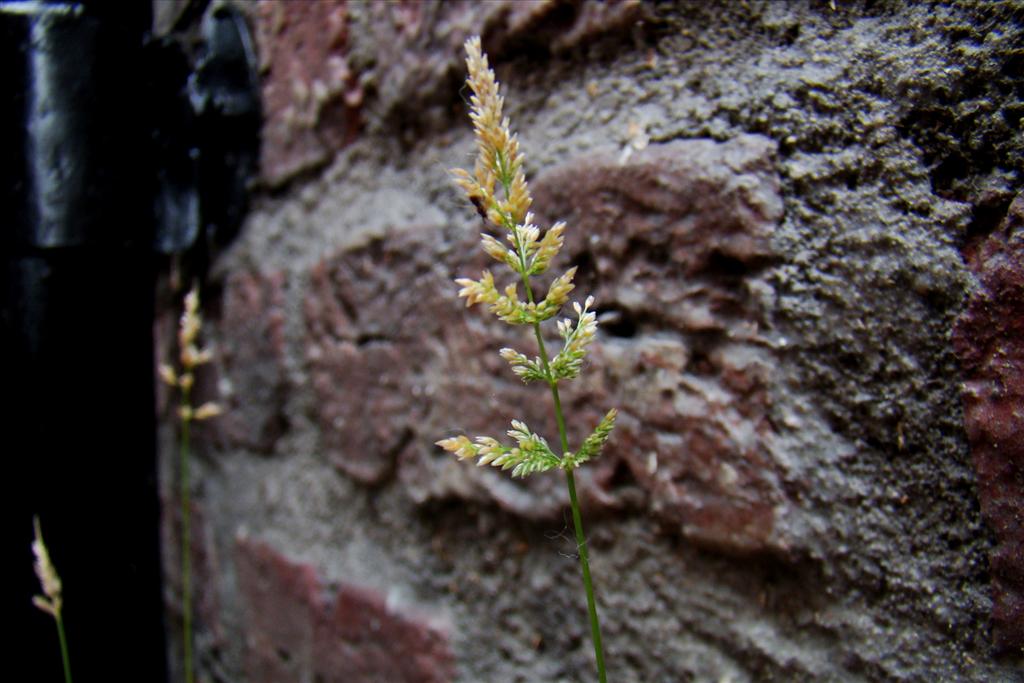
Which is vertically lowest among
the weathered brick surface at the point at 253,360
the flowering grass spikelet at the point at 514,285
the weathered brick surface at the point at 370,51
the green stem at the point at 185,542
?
the green stem at the point at 185,542

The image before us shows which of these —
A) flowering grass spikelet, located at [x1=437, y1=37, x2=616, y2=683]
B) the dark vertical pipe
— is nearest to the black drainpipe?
the dark vertical pipe

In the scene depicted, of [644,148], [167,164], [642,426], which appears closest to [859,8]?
[644,148]

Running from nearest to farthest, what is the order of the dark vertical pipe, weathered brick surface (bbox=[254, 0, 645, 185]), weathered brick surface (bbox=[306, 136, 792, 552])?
weathered brick surface (bbox=[306, 136, 792, 552]) < weathered brick surface (bbox=[254, 0, 645, 185]) < the dark vertical pipe

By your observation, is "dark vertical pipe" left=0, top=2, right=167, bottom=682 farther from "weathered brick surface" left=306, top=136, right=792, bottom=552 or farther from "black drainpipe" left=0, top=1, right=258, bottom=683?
"weathered brick surface" left=306, top=136, right=792, bottom=552

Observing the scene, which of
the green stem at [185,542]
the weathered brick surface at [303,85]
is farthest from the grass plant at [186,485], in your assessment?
the weathered brick surface at [303,85]

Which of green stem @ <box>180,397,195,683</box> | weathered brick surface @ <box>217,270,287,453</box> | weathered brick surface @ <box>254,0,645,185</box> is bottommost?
green stem @ <box>180,397,195,683</box>

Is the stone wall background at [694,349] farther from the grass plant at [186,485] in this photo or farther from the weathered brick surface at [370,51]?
the grass plant at [186,485]

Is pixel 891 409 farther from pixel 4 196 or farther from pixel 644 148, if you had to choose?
pixel 4 196
